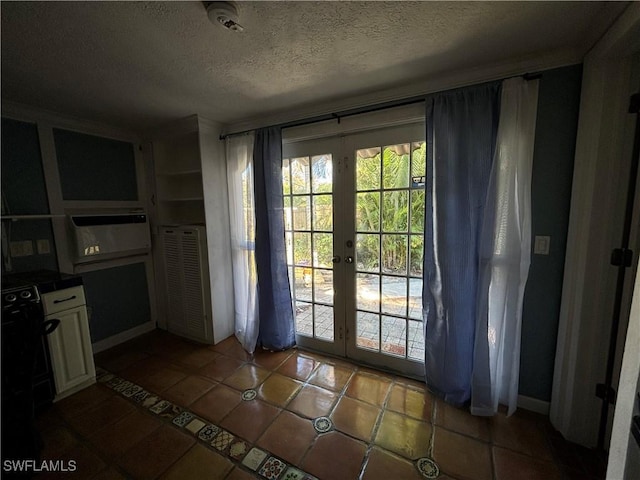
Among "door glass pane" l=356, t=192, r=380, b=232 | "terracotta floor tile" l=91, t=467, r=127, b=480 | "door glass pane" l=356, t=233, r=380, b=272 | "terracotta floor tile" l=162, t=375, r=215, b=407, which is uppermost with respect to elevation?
"door glass pane" l=356, t=192, r=380, b=232

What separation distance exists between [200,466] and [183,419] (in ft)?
1.34

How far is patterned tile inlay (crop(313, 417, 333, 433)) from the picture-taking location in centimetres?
164

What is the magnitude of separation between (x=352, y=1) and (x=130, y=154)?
2.78m

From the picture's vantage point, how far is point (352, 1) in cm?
109

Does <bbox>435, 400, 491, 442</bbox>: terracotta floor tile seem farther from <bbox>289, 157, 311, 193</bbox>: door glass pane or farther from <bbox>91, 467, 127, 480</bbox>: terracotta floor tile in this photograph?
<bbox>289, 157, 311, 193</bbox>: door glass pane

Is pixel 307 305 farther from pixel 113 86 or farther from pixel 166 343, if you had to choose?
pixel 113 86

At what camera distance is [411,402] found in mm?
1854

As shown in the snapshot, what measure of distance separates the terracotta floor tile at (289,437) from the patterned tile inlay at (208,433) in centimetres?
30

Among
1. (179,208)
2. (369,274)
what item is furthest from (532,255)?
(179,208)

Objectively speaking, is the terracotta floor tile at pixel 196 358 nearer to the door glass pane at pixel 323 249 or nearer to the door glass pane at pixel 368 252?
the door glass pane at pixel 323 249

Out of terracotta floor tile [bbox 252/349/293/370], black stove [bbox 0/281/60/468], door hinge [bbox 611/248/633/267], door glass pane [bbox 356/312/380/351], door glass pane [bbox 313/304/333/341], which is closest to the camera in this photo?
door hinge [bbox 611/248/633/267]

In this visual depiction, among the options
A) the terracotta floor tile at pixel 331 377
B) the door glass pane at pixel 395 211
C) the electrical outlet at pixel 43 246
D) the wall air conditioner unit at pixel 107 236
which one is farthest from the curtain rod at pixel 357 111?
the terracotta floor tile at pixel 331 377

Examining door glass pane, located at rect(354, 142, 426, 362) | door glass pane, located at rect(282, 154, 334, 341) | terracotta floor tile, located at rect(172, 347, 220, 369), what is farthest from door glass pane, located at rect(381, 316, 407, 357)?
terracotta floor tile, located at rect(172, 347, 220, 369)

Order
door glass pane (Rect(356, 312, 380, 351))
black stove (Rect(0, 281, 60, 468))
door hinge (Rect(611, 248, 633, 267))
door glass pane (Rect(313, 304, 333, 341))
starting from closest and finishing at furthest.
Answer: door hinge (Rect(611, 248, 633, 267)) → black stove (Rect(0, 281, 60, 468)) → door glass pane (Rect(356, 312, 380, 351)) → door glass pane (Rect(313, 304, 333, 341))
